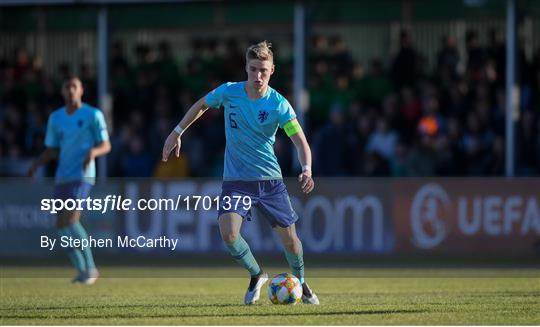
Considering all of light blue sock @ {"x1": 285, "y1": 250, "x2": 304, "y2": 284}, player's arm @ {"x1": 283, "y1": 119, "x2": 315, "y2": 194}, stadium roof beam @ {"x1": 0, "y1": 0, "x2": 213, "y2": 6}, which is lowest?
light blue sock @ {"x1": 285, "y1": 250, "x2": 304, "y2": 284}

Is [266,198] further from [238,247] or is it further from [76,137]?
[76,137]

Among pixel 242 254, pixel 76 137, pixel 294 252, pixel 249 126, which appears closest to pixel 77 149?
pixel 76 137

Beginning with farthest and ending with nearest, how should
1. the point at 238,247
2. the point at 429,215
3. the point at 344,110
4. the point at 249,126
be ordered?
the point at 344,110 < the point at 429,215 < the point at 238,247 < the point at 249,126

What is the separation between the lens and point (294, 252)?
421 inches

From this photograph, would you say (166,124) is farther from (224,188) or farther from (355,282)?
(224,188)

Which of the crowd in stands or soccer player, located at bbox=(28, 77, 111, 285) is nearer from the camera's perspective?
soccer player, located at bbox=(28, 77, 111, 285)

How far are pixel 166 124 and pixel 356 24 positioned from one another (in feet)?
16.0

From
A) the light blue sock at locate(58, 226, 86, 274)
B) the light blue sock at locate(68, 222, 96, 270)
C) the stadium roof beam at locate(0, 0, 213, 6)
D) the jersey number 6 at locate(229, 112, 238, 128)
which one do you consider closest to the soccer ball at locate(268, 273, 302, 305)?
the jersey number 6 at locate(229, 112, 238, 128)

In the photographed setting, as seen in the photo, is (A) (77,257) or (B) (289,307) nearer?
(B) (289,307)

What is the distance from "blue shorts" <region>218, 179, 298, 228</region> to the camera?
411 inches

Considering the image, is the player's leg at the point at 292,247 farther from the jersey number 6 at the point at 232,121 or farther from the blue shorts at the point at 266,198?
the jersey number 6 at the point at 232,121
